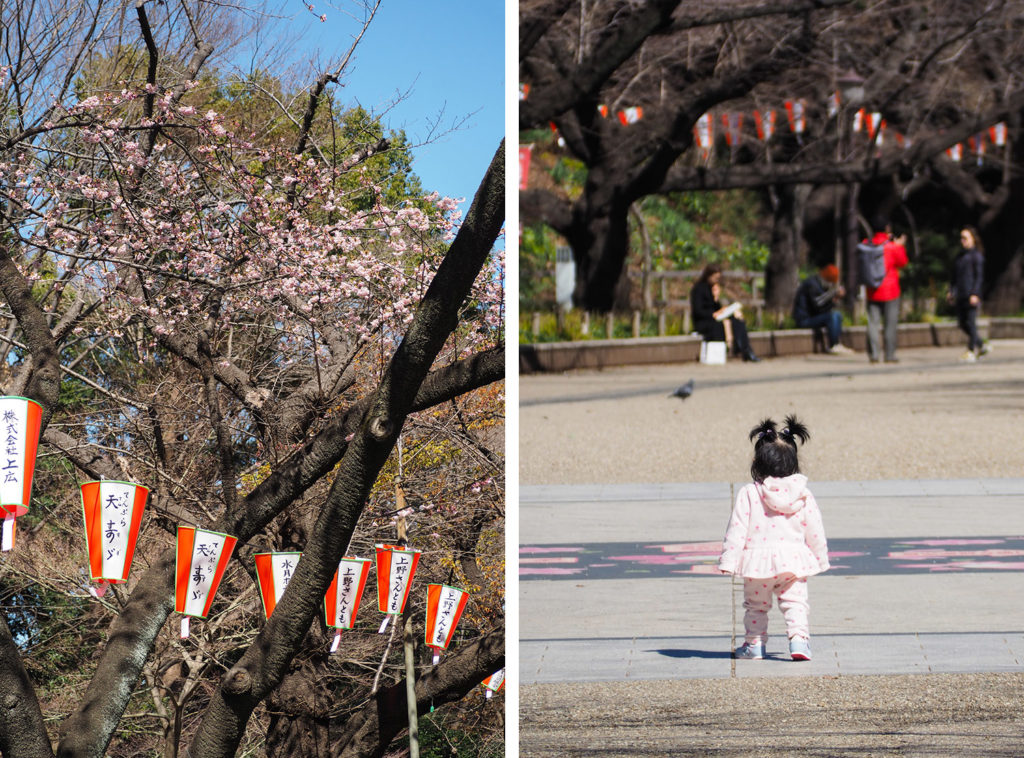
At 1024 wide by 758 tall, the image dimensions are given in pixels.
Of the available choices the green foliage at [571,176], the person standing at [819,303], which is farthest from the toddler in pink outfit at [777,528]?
the green foliage at [571,176]

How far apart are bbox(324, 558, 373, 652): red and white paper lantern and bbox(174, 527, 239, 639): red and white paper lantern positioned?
1.43 ft

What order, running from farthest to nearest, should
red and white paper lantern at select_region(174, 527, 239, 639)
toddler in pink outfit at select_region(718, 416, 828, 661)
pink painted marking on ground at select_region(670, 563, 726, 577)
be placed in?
1. pink painted marking on ground at select_region(670, 563, 726, 577)
2. toddler in pink outfit at select_region(718, 416, 828, 661)
3. red and white paper lantern at select_region(174, 527, 239, 639)

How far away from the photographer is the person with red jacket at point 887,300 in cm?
1585

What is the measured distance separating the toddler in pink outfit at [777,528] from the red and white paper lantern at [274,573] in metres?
1.76

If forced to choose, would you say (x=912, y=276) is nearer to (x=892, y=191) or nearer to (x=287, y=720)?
(x=892, y=191)

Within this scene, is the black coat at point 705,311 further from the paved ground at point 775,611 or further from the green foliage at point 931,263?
the green foliage at point 931,263

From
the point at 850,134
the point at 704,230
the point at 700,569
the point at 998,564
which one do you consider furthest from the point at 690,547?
the point at 704,230

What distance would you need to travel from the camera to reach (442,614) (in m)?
4.53

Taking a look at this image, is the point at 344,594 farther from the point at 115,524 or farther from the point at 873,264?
the point at 873,264

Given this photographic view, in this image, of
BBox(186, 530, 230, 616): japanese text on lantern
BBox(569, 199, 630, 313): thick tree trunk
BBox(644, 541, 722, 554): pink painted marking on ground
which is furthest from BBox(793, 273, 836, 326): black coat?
BBox(186, 530, 230, 616): japanese text on lantern

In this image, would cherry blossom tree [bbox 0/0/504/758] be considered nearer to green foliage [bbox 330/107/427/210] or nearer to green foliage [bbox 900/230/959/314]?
green foliage [bbox 330/107/427/210]

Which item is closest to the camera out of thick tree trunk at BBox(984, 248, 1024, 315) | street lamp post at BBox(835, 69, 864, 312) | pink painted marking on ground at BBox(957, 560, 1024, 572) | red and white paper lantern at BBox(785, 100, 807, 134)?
pink painted marking on ground at BBox(957, 560, 1024, 572)

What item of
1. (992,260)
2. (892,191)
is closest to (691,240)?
(892,191)

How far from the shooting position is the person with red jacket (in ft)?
52.0
